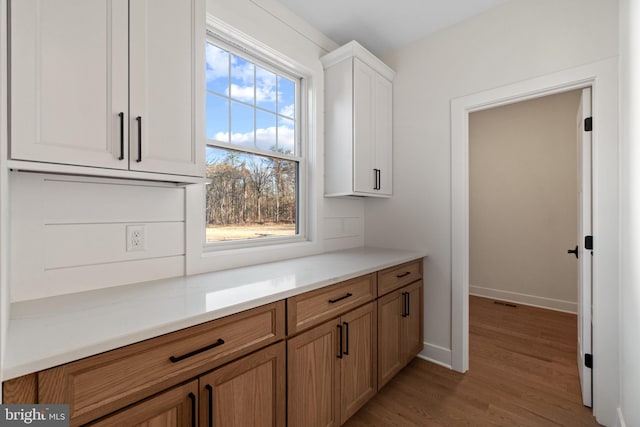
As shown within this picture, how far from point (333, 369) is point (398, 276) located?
83 centimetres

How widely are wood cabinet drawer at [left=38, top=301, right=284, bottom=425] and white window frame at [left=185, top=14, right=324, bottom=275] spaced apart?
65 centimetres

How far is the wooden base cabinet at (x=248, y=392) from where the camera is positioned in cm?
104

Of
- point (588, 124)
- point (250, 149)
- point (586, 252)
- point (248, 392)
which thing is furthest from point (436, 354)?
point (250, 149)

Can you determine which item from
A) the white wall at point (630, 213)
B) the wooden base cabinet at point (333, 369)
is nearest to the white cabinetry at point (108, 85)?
the wooden base cabinet at point (333, 369)

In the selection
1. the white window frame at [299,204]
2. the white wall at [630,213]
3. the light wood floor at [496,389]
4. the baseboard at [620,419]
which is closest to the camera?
the white wall at [630,213]

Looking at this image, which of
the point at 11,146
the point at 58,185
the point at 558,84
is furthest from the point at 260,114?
the point at 558,84

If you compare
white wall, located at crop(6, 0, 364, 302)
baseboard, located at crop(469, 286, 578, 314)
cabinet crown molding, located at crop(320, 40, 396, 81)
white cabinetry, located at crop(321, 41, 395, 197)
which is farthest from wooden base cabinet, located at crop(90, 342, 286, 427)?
baseboard, located at crop(469, 286, 578, 314)

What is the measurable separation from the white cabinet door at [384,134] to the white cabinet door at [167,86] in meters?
1.52

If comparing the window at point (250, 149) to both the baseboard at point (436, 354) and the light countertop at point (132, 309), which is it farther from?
the baseboard at point (436, 354)

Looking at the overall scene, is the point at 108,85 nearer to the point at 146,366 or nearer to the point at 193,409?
the point at 146,366

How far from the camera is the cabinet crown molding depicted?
227 centimetres

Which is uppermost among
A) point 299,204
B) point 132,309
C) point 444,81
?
point 444,81

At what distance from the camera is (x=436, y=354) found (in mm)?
2418

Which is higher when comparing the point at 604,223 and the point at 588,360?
the point at 604,223
